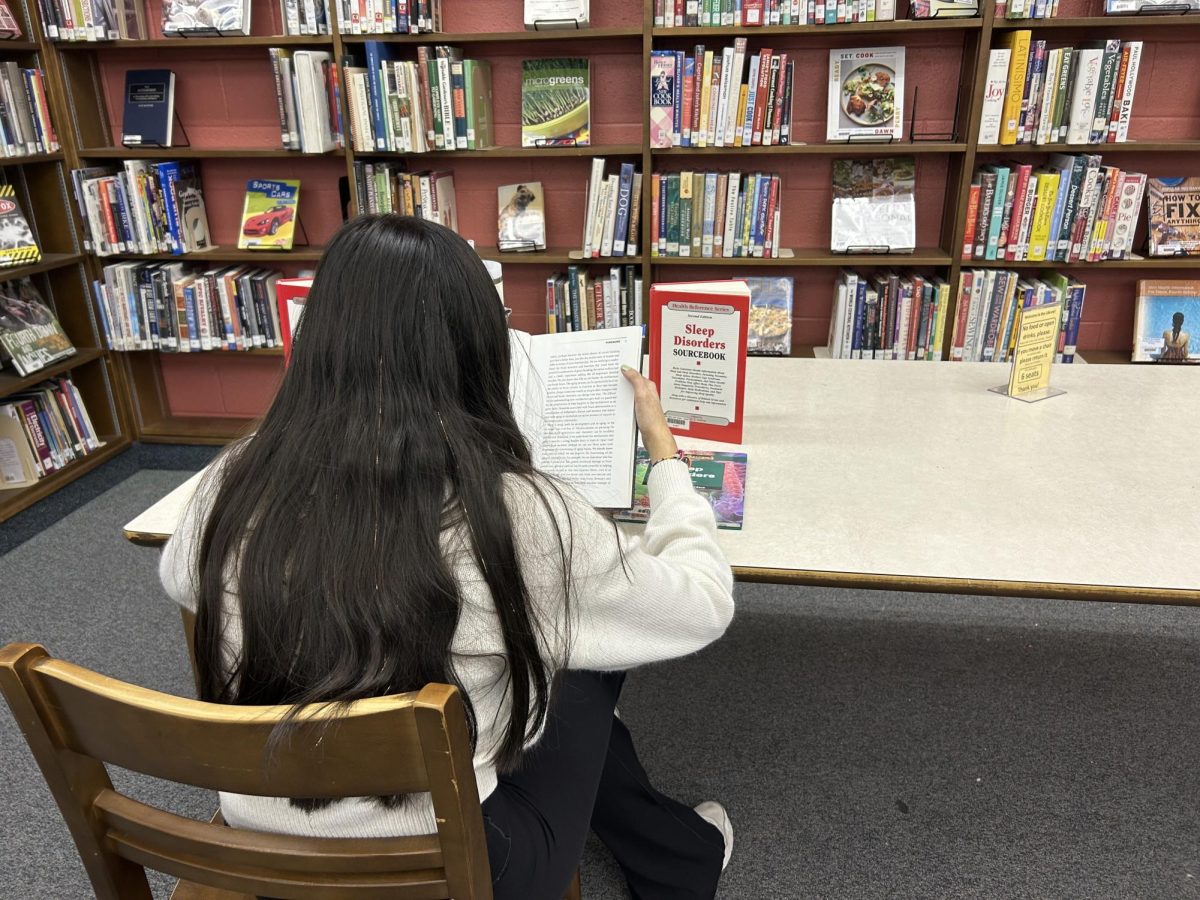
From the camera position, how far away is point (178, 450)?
3.43 m

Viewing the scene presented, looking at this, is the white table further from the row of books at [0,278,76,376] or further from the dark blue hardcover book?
the dark blue hardcover book

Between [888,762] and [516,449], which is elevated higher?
[516,449]

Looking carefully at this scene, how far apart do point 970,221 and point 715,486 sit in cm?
189

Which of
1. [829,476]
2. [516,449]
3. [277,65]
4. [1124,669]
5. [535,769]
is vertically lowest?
[1124,669]

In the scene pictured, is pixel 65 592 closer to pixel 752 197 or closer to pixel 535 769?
pixel 535 769

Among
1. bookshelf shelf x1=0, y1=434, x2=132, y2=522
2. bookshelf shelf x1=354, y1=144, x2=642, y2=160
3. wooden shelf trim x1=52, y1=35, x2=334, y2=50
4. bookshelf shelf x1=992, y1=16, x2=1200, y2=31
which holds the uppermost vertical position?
wooden shelf trim x1=52, y1=35, x2=334, y2=50

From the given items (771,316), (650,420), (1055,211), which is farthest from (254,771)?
(1055,211)

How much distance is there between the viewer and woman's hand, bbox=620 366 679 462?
3.97 feet

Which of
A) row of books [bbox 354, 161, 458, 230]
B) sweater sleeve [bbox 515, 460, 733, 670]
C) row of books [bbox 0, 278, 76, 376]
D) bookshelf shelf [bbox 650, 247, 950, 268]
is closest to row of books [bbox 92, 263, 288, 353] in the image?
row of books [bbox 0, 278, 76, 376]

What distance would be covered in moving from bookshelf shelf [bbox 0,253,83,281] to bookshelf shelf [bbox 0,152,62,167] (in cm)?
32

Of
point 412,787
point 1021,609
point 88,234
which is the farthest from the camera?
point 88,234

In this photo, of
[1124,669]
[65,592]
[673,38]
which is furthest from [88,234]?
[1124,669]

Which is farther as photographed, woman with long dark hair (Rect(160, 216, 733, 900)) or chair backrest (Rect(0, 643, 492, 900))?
woman with long dark hair (Rect(160, 216, 733, 900))

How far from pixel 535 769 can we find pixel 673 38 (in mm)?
2471
